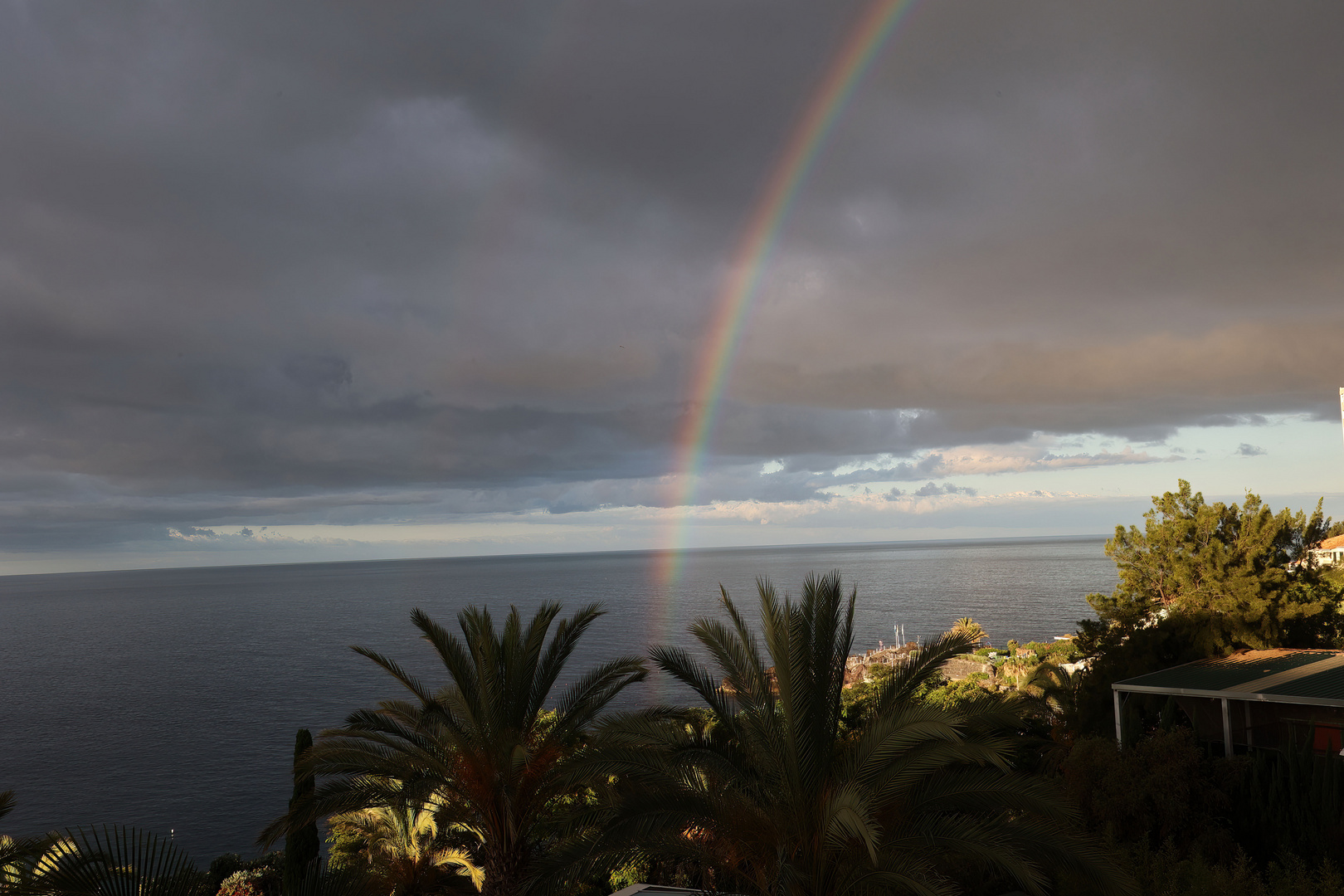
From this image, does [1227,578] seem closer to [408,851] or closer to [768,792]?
[768,792]

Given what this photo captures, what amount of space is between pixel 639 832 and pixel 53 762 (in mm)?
62122

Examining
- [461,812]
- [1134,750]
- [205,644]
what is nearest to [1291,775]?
[1134,750]

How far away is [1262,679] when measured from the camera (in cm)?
1797

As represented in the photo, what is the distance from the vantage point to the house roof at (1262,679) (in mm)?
15664

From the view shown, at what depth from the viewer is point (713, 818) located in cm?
960

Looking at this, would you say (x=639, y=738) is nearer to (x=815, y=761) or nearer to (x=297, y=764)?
(x=815, y=761)

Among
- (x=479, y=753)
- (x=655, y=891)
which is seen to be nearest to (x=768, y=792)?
(x=655, y=891)

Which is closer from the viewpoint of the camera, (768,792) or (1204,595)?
(768,792)

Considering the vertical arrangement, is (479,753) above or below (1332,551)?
below

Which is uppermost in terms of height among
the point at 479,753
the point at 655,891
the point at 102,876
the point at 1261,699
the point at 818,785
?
the point at 102,876

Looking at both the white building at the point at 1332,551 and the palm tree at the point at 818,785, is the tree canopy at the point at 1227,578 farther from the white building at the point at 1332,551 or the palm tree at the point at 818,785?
the white building at the point at 1332,551

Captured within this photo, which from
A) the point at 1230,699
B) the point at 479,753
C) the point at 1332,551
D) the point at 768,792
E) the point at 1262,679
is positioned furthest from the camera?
the point at 1332,551

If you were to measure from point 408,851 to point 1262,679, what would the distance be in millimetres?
20305

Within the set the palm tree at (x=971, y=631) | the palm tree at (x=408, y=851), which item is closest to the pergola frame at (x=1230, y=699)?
the palm tree at (x=971, y=631)
